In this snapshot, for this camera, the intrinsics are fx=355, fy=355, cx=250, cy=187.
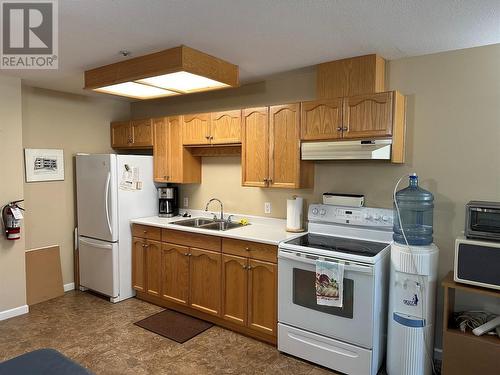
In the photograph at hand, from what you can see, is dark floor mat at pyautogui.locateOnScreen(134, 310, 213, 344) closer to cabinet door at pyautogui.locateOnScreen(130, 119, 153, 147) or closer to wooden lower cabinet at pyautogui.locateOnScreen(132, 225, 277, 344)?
wooden lower cabinet at pyautogui.locateOnScreen(132, 225, 277, 344)

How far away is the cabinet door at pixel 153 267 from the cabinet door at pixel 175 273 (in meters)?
0.07

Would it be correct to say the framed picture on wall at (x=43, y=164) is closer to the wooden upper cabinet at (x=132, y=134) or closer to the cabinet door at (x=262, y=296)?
the wooden upper cabinet at (x=132, y=134)

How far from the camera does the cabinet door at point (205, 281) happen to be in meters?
3.31

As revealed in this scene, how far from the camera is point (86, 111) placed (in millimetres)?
4410

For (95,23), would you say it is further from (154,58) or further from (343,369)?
(343,369)

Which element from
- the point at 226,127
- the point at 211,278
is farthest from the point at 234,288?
the point at 226,127

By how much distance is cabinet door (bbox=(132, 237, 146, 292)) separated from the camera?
12.9ft

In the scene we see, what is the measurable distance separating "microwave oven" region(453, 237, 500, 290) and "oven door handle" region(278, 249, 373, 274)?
0.56 m

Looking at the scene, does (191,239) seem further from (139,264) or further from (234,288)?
(139,264)

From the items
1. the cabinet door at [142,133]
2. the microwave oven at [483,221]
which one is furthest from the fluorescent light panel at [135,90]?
the microwave oven at [483,221]

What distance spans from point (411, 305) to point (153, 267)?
257cm

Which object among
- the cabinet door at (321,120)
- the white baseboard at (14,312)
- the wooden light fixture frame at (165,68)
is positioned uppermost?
the wooden light fixture frame at (165,68)

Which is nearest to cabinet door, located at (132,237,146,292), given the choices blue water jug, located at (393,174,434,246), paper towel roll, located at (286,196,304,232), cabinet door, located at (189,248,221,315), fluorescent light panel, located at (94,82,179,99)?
cabinet door, located at (189,248,221,315)

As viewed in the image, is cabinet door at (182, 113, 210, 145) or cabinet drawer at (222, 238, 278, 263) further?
cabinet door at (182, 113, 210, 145)
